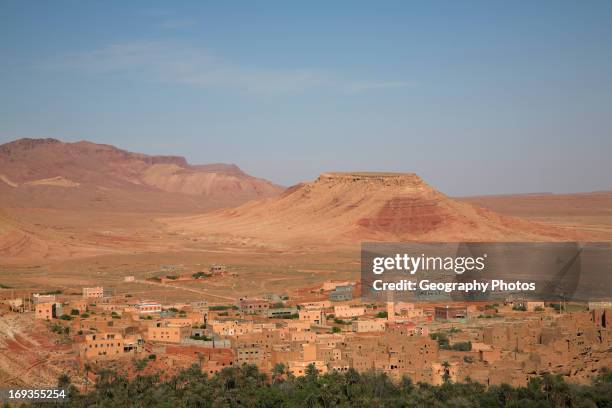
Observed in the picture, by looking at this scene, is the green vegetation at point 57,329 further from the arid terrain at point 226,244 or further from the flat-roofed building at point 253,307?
the flat-roofed building at point 253,307

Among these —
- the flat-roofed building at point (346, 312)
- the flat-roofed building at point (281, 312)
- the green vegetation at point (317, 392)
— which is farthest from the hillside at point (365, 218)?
the green vegetation at point (317, 392)

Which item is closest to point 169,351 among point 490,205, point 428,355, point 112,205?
point 428,355

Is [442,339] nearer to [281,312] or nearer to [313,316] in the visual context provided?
[313,316]

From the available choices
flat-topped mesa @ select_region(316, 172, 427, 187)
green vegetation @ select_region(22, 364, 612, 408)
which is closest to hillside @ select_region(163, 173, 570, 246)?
flat-topped mesa @ select_region(316, 172, 427, 187)

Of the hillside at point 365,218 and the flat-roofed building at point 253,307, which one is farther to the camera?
the hillside at point 365,218

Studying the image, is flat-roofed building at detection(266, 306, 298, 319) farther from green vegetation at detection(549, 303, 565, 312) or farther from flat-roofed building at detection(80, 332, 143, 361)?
flat-roofed building at detection(80, 332, 143, 361)

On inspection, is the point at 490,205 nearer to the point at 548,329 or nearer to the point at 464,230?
the point at 464,230
